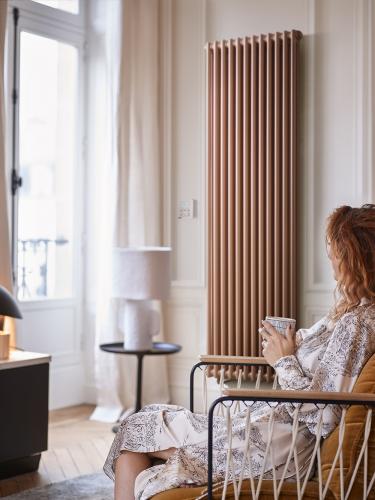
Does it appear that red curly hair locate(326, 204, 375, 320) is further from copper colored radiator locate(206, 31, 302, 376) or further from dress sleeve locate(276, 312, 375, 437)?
copper colored radiator locate(206, 31, 302, 376)

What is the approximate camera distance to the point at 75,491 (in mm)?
3461

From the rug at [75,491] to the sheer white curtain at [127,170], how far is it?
1488 mm

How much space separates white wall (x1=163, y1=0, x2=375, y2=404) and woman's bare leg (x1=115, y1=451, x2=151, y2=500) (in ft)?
7.63

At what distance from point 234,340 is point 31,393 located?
1.45m

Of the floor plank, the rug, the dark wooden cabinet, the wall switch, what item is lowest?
the floor plank

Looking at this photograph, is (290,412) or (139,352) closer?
(290,412)

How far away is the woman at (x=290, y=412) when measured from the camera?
7.55 feet

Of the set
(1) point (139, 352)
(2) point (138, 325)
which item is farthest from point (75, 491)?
(2) point (138, 325)

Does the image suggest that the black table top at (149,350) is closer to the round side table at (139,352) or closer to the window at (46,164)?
the round side table at (139,352)

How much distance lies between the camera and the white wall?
174 inches

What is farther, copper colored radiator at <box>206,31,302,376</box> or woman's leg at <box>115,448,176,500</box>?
copper colored radiator at <box>206,31,302,376</box>

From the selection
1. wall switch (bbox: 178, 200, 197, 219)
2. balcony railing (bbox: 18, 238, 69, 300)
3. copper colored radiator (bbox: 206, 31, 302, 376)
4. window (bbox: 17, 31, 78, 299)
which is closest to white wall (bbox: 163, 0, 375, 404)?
wall switch (bbox: 178, 200, 197, 219)

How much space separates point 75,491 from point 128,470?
46.4 inches

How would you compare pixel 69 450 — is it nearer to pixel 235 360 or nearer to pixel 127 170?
pixel 235 360
